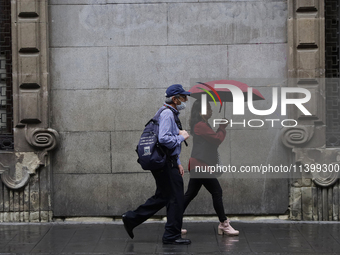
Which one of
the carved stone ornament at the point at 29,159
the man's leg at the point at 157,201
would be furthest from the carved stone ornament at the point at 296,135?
the carved stone ornament at the point at 29,159

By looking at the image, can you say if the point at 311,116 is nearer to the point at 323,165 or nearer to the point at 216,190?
the point at 323,165

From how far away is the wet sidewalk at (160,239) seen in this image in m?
6.83

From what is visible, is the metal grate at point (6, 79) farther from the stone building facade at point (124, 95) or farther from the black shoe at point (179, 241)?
the black shoe at point (179, 241)

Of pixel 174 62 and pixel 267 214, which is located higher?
pixel 174 62

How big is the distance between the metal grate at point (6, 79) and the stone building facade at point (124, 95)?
0.90ft

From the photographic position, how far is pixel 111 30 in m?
8.70

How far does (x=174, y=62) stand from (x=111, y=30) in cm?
106

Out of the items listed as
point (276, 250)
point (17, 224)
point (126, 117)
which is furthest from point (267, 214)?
point (17, 224)

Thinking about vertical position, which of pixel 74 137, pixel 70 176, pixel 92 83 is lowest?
pixel 70 176

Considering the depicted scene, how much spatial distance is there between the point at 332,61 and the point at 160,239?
384 centimetres

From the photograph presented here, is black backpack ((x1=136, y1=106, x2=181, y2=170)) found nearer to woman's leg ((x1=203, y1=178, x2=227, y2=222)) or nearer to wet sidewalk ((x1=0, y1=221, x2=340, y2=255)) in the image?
woman's leg ((x1=203, y1=178, x2=227, y2=222))

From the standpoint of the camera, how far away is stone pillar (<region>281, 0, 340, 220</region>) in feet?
28.1

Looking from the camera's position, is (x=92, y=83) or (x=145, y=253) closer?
(x=145, y=253)

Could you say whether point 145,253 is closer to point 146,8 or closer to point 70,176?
point 70,176
